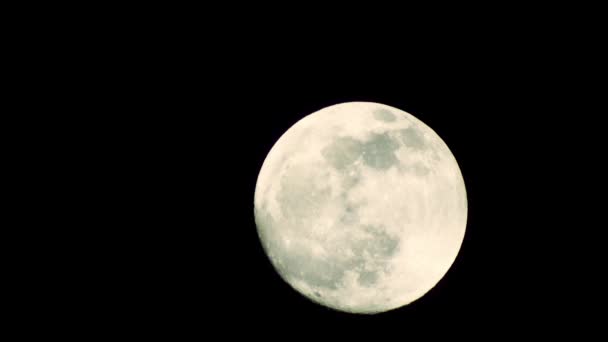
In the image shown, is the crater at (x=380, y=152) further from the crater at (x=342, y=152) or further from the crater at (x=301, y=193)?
the crater at (x=301, y=193)

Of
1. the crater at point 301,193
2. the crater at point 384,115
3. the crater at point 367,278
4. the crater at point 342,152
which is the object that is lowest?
the crater at point 367,278

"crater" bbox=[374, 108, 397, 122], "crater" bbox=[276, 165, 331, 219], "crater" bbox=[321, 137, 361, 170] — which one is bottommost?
"crater" bbox=[276, 165, 331, 219]

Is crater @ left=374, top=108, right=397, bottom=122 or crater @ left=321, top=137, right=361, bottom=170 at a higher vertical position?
crater @ left=374, top=108, right=397, bottom=122

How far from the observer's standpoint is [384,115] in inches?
116

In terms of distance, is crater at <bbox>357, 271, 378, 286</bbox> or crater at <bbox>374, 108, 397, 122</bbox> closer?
crater at <bbox>357, 271, 378, 286</bbox>

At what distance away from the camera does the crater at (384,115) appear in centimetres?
290

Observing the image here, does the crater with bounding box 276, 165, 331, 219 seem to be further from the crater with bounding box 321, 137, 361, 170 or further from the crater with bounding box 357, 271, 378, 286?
the crater with bounding box 357, 271, 378, 286

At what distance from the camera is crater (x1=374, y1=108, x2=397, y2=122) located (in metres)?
2.90

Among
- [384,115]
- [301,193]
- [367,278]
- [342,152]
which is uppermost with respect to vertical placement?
[384,115]

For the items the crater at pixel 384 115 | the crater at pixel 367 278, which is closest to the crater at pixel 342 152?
the crater at pixel 384 115

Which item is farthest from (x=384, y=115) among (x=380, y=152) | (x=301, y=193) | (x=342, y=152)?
(x=301, y=193)

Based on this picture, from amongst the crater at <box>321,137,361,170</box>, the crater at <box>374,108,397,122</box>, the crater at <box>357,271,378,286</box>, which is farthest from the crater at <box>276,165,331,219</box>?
the crater at <box>374,108,397,122</box>

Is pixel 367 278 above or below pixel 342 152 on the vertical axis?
below

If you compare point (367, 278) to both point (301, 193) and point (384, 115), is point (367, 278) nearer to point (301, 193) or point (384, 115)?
point (301, 193)
